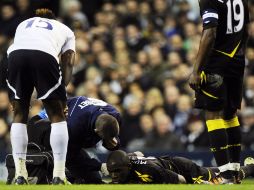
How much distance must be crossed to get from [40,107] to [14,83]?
22.9 ft

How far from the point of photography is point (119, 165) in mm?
9742

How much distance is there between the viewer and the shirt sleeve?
371 inches

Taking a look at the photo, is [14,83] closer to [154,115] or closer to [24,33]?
[24,33]

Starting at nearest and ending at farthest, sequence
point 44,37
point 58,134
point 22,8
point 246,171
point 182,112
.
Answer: point 58,134 < point 44,37 < point 246,171 < point 182,112 < point 22,8

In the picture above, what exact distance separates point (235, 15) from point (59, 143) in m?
2.46

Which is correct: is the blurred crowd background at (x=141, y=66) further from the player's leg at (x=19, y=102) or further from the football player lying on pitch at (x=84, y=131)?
the player's leg at (x=19, y=102)

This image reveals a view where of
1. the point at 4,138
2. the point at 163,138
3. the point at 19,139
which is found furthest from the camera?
the point at 4,138

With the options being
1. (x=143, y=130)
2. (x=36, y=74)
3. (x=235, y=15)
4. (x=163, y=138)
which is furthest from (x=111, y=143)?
(x=143, y=130)

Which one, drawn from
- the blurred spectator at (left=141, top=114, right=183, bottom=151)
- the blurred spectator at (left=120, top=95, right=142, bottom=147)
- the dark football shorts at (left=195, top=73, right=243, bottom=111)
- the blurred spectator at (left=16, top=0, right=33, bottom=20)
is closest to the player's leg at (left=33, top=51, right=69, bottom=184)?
the dark football shorts at (left=195, top=73, right=243, bottom=111)

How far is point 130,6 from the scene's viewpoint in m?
17.9

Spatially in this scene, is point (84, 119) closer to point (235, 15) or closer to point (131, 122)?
point (235, 15)

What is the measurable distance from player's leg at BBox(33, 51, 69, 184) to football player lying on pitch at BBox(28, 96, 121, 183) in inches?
26.9

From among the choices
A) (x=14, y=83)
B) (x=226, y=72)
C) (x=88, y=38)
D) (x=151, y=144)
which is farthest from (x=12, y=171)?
(x=88, y=38)

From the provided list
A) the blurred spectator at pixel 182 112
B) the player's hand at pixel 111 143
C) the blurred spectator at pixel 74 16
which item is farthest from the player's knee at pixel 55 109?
the blurred spectator at pixel 74 16
